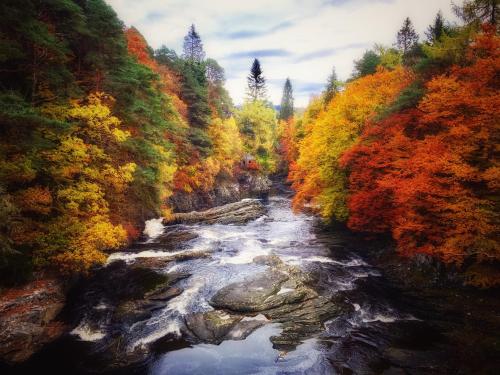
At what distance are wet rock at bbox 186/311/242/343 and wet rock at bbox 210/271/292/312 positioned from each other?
581 millimetres

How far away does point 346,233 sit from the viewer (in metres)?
25.0

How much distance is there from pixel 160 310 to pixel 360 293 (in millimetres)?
9890

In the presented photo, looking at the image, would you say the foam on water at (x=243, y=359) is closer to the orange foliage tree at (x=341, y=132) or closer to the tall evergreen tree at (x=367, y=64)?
the orange foliage tree at (x=341, y=132)

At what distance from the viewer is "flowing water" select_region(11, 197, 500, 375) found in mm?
10336

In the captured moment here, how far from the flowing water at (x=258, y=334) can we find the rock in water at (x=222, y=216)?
9726 mm

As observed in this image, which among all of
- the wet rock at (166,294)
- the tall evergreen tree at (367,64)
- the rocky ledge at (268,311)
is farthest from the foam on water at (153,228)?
the tall evergreen tree at (367,64)

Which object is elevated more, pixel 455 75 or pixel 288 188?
pixel 455 75

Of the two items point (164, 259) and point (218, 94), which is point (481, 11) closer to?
point (164, 259)

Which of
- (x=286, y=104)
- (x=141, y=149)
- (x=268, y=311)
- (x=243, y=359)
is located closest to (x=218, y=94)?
(x=286, y=104)

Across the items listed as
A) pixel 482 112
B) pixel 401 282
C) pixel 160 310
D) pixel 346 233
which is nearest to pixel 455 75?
pixel 482 112

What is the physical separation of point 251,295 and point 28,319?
29.1 feet

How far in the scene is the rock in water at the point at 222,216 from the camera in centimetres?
2930

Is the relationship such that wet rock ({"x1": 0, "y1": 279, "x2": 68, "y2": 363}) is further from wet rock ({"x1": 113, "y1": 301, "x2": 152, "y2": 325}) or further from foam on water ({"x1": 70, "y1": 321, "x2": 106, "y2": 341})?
wet rock ({"x1": 113, "y1": 301, "x2": 152, "y2": 325})

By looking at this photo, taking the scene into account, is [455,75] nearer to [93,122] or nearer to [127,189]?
[93,122]
